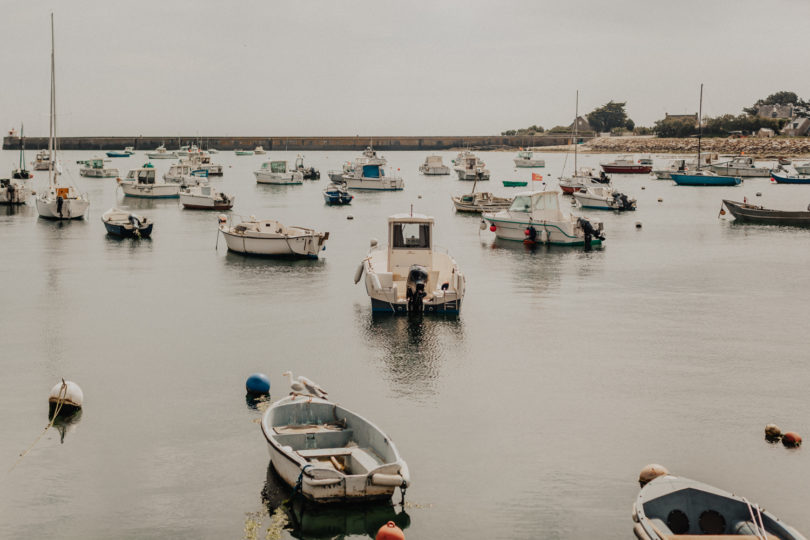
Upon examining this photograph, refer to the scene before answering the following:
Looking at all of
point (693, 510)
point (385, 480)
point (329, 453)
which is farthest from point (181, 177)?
point (693, 510)

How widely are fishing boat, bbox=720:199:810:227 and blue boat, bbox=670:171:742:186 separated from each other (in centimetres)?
4482

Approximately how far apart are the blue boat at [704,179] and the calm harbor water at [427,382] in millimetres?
64834

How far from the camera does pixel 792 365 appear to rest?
2403 cm

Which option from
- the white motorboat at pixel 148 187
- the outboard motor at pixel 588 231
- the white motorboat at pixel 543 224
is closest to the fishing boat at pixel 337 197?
the white motorboat at pixel 148 187

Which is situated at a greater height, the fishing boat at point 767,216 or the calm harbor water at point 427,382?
the fishing boat at point 767,216

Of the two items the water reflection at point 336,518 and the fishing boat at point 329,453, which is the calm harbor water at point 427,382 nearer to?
the water reflection at point 336,518

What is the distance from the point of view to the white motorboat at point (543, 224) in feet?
158

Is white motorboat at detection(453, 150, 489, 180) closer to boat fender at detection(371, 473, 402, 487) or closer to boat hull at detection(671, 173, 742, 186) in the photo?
boat hull at detection(671, 173, 742, 186)

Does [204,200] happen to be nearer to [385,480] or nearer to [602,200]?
[602,200]

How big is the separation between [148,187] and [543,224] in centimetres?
4739

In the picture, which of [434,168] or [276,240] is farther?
[434,168]

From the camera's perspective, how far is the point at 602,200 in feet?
238

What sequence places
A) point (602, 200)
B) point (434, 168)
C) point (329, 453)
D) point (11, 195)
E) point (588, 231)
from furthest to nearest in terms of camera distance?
point (434, 168)
point (602, 200)
point (11, 195)
point (588, 231)
point (329, 453)

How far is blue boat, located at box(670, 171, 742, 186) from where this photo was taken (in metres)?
107
